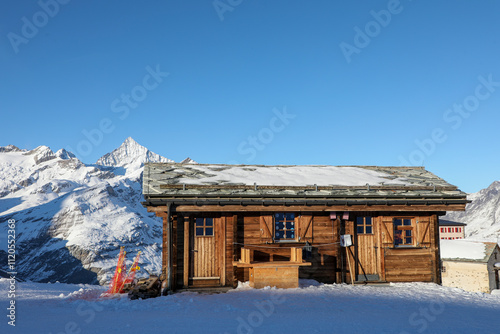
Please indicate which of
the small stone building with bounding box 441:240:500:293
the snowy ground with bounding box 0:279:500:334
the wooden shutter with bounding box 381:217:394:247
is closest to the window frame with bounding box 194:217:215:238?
the snowy ground with bounding box 0:279:500:334

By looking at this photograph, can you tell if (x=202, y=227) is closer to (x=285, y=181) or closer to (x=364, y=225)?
(x=285, y=181)

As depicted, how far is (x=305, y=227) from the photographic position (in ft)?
56.1

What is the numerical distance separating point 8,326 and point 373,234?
13.6 metres

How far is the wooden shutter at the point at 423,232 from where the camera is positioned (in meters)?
17.8

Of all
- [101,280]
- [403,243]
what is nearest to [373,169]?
[403,243]

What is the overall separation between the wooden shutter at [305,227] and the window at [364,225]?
2.19 meters

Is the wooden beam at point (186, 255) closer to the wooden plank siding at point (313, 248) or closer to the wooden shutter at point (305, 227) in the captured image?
the wooden plank siding at point (313, 248)

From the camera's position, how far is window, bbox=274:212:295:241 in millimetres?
17000

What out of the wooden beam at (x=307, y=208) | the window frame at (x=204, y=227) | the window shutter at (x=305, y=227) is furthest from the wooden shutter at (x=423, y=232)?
the window frame at (x=204, y=227)

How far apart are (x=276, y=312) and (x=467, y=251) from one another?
→ 36.3m

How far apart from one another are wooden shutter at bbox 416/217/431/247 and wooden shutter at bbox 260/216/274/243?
6460 mm

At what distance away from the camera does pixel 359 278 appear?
17.3 meters

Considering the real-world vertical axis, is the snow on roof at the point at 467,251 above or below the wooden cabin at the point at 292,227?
below

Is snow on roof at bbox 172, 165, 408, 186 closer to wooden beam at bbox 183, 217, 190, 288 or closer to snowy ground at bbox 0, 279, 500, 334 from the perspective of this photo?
wooden beam at bbox 183, 217, 190, 288
